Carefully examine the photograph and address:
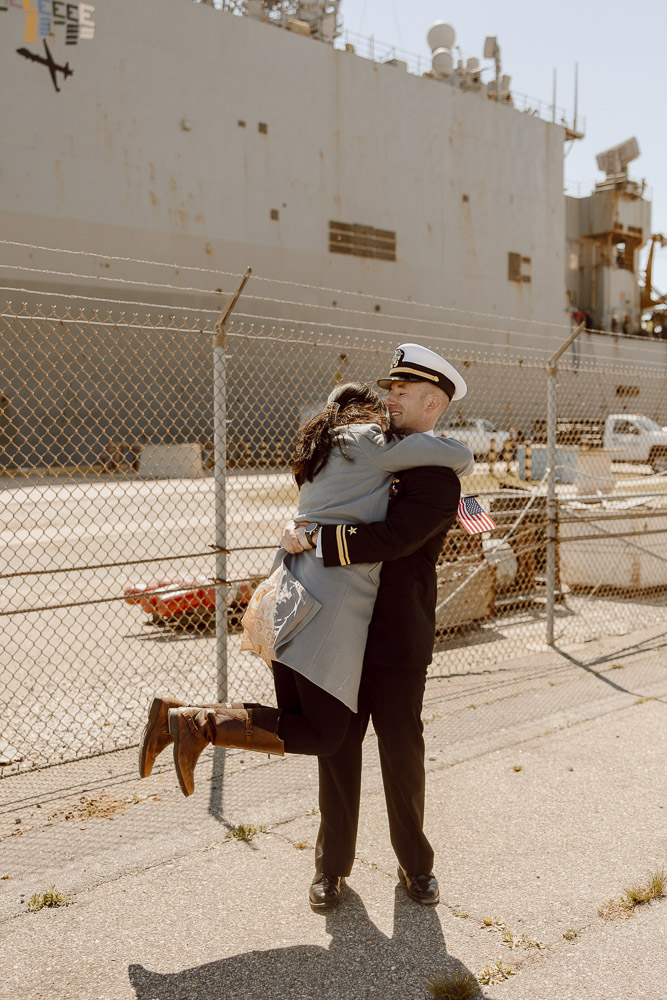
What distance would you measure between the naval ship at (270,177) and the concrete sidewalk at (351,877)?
14.3 meters

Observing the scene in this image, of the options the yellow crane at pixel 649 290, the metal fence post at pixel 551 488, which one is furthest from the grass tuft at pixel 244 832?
the yellow crane at pixel 649 290

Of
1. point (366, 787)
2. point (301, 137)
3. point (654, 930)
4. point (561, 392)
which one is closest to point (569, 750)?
point (366, 787)

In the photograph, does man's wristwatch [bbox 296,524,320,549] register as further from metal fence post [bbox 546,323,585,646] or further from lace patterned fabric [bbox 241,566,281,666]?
metal fence post [bbox 546,323,585,646]

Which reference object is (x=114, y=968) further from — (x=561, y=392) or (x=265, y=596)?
(x=561, y=392)

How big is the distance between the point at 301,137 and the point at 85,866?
90.0ft

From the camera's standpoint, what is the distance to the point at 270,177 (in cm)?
2673

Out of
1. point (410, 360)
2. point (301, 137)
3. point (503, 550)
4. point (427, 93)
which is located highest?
point (427, 93)

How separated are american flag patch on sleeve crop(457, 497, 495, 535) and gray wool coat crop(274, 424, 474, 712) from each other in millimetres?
365

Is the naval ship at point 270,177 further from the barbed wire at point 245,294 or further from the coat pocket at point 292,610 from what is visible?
the coat pocket at point 292,610

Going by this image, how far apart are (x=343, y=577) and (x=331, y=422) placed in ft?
1.71

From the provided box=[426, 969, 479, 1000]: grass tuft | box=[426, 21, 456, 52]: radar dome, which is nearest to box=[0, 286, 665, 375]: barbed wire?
box=[426, 969, 479, 1000]: grass tuft

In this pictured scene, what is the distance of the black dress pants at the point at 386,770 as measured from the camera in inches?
112

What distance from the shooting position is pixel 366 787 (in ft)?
13.0

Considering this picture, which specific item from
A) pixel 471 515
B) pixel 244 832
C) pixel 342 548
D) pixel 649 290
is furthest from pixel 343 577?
pixel 649 290
